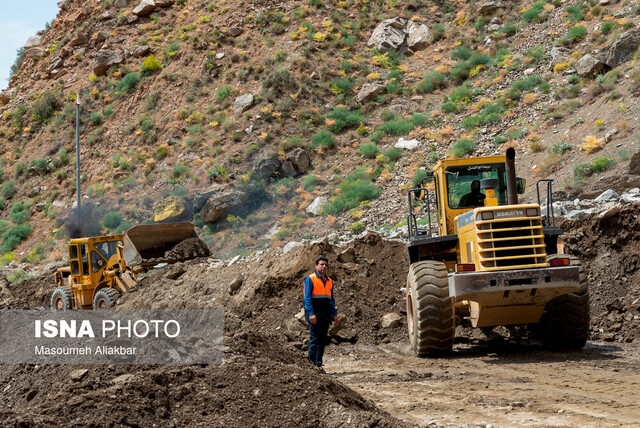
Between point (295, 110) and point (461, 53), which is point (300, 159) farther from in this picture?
point (461, 53)

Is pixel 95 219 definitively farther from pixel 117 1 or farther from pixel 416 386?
pixel 416 386

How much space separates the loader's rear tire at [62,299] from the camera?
62.4 feet

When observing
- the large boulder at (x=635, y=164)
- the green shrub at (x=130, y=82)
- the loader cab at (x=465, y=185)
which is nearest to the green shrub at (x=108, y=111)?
the green shrub at (x=130, y=82)

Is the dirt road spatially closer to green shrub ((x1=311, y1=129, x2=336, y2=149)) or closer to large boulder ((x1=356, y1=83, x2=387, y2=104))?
green shrub ((x1=311, y1=129, x2=336, y2=149))

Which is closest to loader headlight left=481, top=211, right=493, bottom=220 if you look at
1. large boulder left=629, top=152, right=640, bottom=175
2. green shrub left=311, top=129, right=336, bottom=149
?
large boulder left=629, top=152, right=640, bottom=175

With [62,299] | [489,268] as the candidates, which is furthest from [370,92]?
[489,268]

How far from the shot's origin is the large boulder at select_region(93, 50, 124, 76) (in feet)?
141

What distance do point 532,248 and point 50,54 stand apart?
45.2m

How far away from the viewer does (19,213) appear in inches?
1454

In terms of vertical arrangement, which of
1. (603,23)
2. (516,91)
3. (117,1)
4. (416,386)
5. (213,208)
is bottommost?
(416,386)

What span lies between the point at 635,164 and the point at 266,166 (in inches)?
702

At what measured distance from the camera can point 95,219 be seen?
33.5 meters

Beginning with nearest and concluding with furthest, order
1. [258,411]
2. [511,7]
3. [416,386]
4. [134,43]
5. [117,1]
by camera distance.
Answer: [258,411] → [416,386] → [511,7] → [134,43] → [117,1]

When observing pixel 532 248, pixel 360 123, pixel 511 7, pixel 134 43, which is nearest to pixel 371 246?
pixel 532 248
